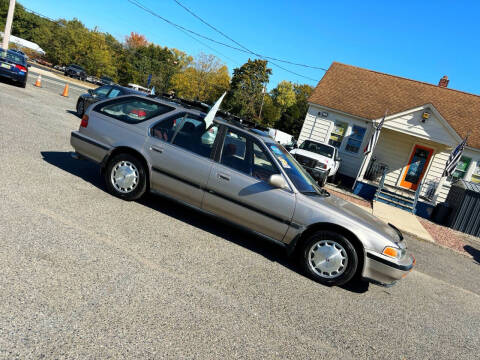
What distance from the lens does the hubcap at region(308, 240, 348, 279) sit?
15.1ft

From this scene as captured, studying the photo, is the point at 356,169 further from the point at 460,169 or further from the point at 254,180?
the point at 254,180

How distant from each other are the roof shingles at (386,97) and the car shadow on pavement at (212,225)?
48.4 feet

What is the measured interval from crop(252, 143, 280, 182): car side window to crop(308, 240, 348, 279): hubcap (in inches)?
44.8

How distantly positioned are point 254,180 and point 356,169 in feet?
49.3

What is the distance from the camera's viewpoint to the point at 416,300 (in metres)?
5.18

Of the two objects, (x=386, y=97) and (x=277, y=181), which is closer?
(x=277, y=181)

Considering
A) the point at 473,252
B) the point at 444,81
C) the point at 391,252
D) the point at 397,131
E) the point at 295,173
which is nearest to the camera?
the point at 391,252

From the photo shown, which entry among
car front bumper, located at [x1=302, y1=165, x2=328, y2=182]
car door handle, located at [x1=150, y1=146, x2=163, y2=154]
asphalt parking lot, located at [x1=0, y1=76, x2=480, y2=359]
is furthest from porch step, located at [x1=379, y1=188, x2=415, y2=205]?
car door handle, located at [x1=150, y1=146, x2=163, y2=154]

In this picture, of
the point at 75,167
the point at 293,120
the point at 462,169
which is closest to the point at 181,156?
the point at 75,167

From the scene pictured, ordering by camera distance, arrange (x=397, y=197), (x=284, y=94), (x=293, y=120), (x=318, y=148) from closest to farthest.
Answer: (x=397, y=197) → (x=318, y=148) → (x=293, y=120) → (x=284, y=94)

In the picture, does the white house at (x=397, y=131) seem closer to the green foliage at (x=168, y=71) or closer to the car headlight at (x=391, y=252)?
the car headlight at (x=391, y=252)

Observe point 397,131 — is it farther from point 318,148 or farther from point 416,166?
point 318,148

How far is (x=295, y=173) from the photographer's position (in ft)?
17.2

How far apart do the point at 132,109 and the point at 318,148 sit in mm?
10954
